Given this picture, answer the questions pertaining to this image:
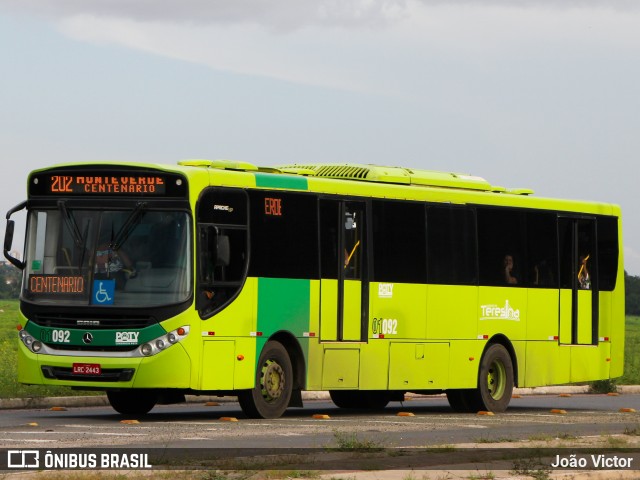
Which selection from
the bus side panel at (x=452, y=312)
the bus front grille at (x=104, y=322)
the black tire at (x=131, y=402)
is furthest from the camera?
the bus side panel at (x=452, y=312)

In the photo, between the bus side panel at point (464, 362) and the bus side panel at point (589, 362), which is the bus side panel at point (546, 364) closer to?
the bus side panel at point (589, 362)

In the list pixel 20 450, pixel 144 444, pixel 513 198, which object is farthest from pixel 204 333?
pixel 513 198

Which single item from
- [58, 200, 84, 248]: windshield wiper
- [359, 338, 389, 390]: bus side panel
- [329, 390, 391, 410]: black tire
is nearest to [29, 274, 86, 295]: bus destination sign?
[58, 200, 84, 248]: windshield wiper

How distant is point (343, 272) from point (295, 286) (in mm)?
1141

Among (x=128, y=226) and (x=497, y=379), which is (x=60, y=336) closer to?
Result: (x=128, y=226)

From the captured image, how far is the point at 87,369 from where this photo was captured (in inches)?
808

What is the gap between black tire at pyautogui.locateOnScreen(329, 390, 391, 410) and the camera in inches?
1033

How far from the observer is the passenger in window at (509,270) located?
26.4m

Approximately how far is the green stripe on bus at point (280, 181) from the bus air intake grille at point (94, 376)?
327 centimetres

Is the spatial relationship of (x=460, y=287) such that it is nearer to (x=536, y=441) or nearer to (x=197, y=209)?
(x=197, y=209)

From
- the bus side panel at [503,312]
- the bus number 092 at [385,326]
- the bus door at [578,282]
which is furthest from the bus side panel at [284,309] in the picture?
the bus door at [578,282]

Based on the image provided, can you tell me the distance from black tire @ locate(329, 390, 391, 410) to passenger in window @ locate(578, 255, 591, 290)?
4.07 metres

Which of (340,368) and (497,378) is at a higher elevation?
(340,368)

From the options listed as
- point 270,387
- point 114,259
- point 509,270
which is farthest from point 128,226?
point 509,270
